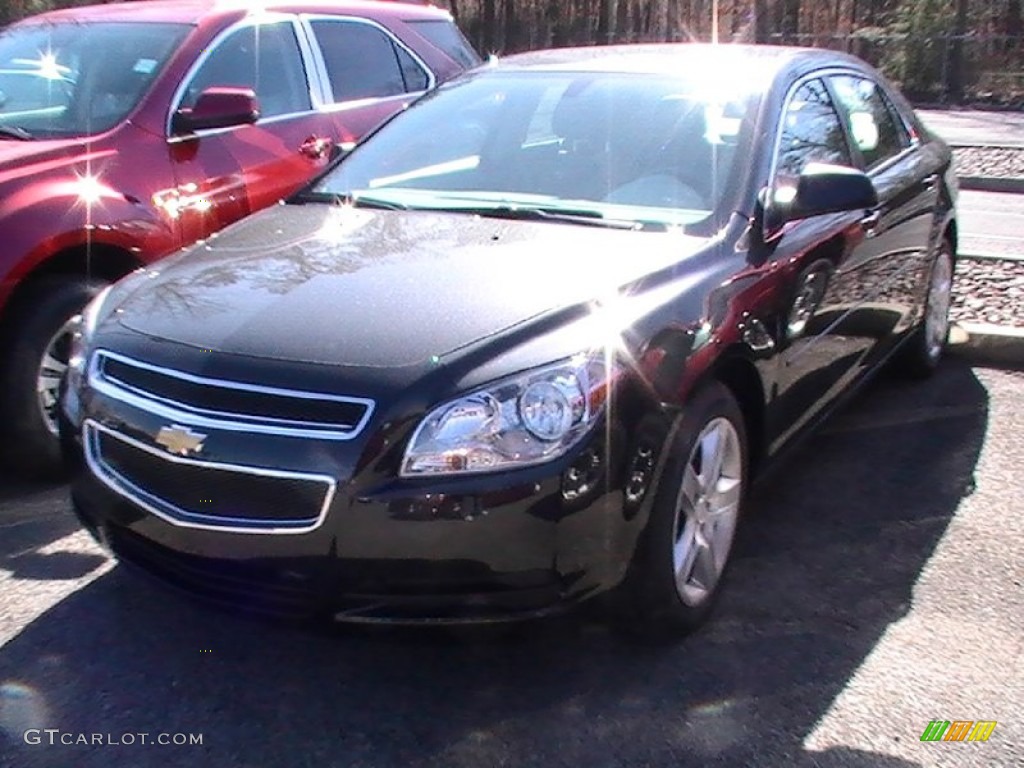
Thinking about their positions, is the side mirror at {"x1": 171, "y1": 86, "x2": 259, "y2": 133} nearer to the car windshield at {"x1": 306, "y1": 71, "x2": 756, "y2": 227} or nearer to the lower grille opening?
the car windshield at {"x1": 306, "y1": 71, "x2": 756, "y2": 227}

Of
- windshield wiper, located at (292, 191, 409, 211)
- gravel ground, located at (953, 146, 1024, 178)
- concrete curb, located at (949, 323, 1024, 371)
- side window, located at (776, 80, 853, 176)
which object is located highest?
side window, located at (776, 80, 853, 176)

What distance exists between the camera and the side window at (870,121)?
16.1 feet

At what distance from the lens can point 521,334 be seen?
3.00m

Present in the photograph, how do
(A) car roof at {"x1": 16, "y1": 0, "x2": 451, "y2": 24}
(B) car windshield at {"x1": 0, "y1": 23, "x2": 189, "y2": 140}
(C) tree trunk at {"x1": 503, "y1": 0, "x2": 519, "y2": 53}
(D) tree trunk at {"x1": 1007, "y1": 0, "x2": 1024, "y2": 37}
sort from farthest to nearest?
(C) tree trunk at {"x1": 503, "y1": 0, "x2": 519, "y2": 53}
(D) tree trunk at {"x1": 1007, "y1": 0, "x2": 1024, "y2": 37}
(A) car roof at {"x1": 16, "y1": 0, "x2": 451, "y2": 24}
(B) car windshield at {"x1": 0, "y1": 23, "x2": 189, "y2": 140}

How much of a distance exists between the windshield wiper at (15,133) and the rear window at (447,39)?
8.52 feet

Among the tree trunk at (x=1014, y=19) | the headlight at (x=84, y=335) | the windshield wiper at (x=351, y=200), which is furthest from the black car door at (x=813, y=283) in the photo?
the tree trunk at (x=1014, y=19)

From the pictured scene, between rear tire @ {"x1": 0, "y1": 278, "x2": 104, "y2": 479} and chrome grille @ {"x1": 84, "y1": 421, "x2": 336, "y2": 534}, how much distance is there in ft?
4.76

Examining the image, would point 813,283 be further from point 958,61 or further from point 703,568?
point 958,61

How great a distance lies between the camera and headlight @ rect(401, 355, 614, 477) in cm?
280

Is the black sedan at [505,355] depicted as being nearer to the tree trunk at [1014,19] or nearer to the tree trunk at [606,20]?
the tree trunk at [1014,19]

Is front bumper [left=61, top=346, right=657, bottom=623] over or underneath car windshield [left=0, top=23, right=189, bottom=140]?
underneath

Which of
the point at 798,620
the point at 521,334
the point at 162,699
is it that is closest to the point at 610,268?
the point at 521,334

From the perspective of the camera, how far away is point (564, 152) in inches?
164

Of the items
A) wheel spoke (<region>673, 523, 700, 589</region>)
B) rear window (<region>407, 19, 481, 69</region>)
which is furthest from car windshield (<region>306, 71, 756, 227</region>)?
rear window (<region>407, 19, 481, 69</region>)
